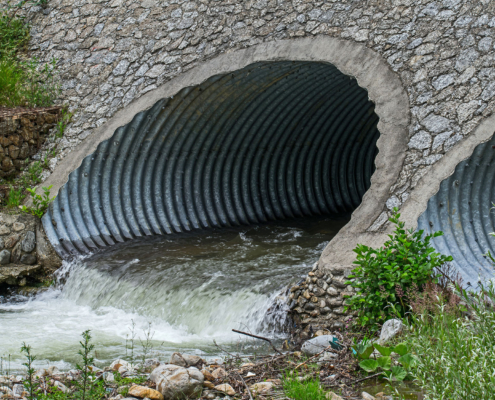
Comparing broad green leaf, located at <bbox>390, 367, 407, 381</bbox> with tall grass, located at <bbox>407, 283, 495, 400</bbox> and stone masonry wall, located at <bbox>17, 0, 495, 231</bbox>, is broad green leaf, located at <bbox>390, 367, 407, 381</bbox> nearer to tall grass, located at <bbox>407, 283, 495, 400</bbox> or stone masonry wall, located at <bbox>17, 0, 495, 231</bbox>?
tall grass, located at <bbox>407, 283, 495, 400</bbox>

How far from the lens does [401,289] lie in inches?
182

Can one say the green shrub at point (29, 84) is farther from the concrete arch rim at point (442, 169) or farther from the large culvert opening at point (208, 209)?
the concrete arch rim at point (442, 169)

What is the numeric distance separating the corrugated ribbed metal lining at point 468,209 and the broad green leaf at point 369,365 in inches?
82.5

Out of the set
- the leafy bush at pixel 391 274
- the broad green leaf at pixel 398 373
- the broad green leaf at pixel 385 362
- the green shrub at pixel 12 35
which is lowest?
the broad green leaf at pixel 398 373

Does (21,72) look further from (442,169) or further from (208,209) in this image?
(442,169)

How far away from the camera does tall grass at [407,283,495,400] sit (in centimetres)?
297

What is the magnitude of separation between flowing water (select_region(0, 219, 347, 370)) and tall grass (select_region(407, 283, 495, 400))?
7.01 feet

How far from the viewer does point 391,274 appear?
16.0 feet

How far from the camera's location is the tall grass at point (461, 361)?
297cm

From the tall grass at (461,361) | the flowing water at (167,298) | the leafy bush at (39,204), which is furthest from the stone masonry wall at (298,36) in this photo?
the tall grass at (461,361)

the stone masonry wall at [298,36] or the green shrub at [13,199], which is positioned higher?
the stone masonry wall at [298,36]

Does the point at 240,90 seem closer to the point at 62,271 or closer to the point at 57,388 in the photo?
the point at 62,271

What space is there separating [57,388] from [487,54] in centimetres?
545

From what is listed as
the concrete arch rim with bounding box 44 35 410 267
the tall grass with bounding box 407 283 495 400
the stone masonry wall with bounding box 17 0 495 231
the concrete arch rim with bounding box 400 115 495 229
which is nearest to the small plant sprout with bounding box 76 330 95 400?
the tall grass with bounding box 407 283 495 400
